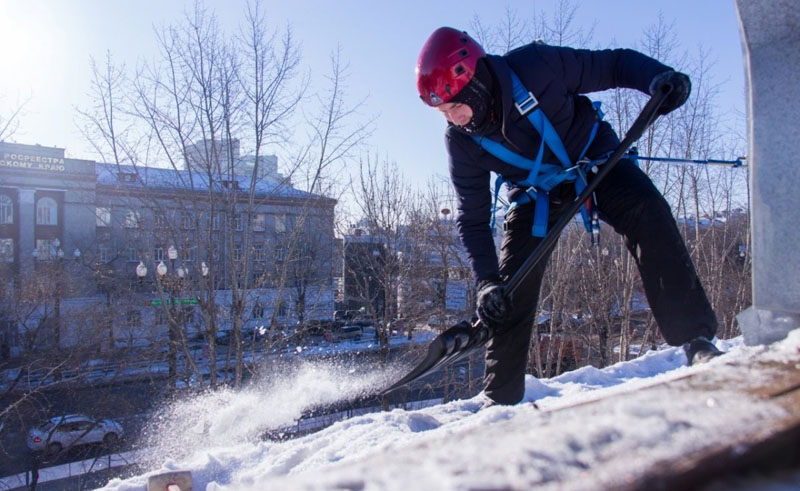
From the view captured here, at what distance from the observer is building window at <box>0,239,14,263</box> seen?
88.2ft

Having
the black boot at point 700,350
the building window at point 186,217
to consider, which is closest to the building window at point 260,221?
the building window at point 186,217

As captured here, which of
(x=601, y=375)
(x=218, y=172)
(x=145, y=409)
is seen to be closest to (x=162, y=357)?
(x=145, y=409)

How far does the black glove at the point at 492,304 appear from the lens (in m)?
3.01

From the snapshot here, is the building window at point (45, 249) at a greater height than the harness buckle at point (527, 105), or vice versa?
the building window at point (45, 249)

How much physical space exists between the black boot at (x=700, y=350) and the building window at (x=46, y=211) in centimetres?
3726

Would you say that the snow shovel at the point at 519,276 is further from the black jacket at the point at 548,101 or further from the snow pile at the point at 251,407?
the snow pile at the point at 251,407

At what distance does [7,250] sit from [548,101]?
34502 millimetres

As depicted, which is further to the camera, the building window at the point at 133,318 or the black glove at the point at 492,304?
the building window at the point at 133,318

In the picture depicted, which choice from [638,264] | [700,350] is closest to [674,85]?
[638,264]

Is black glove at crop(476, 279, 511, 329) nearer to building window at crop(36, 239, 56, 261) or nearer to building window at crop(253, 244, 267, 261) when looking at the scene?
building window at crop(253, 244, 267, 261)

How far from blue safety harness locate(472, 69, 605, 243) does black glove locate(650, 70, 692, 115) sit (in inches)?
17.9

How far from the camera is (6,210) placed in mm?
31688

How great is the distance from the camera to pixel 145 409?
23.3 meters

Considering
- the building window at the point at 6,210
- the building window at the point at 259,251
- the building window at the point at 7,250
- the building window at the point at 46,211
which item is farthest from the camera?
the building window at the point at 46,211
